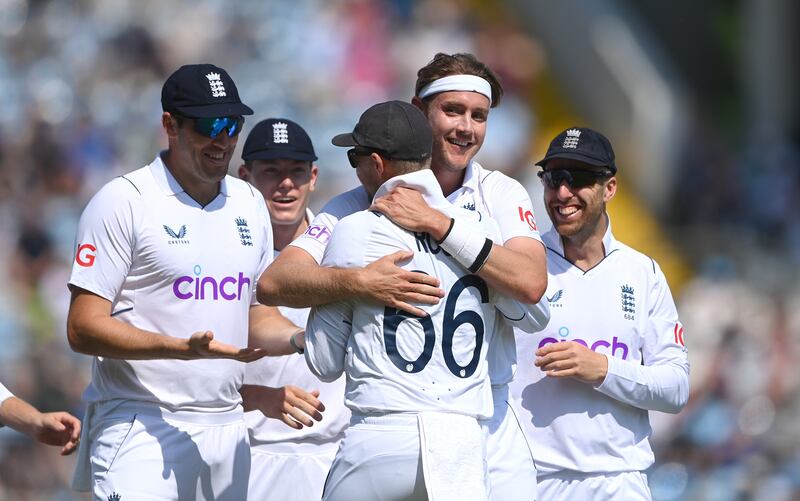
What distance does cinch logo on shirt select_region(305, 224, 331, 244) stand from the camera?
5754mm

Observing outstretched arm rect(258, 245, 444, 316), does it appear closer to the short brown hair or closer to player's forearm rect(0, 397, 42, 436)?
the short brown hair

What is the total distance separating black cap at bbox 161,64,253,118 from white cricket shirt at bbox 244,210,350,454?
1458mm

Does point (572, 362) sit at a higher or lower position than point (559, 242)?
lower

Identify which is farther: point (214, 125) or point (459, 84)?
point (459, 84)

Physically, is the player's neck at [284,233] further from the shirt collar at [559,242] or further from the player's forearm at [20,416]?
the player's forearm at [20,416]

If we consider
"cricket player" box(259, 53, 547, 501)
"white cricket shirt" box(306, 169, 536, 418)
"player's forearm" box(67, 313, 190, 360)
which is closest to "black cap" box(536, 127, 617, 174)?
"cricket player" box(259, 53, 547, 501)

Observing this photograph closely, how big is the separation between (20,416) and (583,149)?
113 inches

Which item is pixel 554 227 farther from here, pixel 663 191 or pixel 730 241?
pixel 663 191

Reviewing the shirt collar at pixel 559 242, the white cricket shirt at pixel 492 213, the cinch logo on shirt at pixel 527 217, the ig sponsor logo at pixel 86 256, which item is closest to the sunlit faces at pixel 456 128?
the white cricket shirt at pixel 492 213

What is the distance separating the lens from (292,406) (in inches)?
241

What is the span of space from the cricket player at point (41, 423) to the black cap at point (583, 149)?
2534mm

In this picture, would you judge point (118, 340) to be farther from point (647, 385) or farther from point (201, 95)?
point (647, 385)

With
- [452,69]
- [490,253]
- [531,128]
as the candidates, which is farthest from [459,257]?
[531,128]

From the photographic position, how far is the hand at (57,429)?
585 cm
